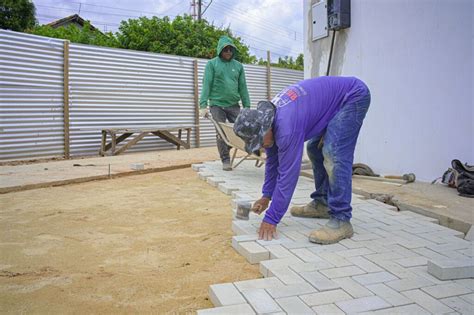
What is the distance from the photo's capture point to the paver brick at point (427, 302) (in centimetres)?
174

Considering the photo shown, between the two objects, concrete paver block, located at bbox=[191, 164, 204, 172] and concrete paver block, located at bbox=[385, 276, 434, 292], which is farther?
concrete paver block, located at bbox=[191, 164, 204, 172]

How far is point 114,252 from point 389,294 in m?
1.74

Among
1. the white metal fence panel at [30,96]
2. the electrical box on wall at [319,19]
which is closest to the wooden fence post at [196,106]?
the white metal fence panel at [30,96]

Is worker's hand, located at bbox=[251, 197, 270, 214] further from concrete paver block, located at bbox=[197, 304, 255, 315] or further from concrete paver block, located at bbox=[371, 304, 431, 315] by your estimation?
concrete paver block, located at bbox=[371, 304, 431, 315]

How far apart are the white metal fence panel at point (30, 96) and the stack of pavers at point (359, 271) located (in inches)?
235

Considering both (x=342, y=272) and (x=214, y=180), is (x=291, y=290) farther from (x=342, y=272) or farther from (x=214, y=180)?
(x=214, y=180)

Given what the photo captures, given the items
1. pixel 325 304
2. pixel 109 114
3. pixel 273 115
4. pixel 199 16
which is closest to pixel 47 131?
pixel 109 114

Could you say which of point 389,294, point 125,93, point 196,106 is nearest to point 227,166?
point 389,294

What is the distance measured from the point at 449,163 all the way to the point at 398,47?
1.50 metres

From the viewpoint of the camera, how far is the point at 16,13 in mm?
14156

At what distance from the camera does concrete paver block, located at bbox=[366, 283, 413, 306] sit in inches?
71.4

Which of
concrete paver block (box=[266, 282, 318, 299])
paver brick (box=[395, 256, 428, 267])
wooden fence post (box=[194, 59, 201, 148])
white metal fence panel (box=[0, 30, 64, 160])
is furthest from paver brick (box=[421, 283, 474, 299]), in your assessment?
wooden fence post (box=[194, 59, 201, 148])

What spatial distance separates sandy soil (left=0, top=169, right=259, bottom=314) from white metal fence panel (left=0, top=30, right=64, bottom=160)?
3.43 meters

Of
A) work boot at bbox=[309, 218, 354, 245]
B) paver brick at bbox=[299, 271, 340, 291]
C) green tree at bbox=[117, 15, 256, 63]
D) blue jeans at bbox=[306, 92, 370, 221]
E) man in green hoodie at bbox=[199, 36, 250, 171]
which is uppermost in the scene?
green tree at bbox=[117, 15, 256, 63]
